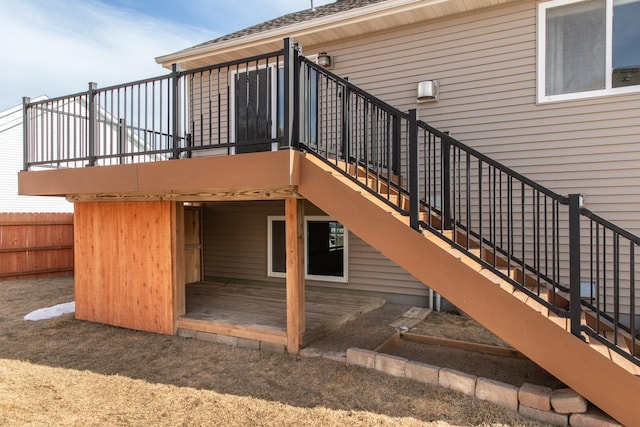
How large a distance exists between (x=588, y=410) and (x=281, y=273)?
5256 mm

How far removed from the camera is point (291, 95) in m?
3.88

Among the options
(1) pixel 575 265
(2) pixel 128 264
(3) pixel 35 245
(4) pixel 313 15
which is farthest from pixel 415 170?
(3) pixel 35 245

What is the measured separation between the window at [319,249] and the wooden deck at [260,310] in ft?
1.12

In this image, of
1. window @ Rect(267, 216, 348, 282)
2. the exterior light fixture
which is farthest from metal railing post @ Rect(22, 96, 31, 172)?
the exterior light fixture

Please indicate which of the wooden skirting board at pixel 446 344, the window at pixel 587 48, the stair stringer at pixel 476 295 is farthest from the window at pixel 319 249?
the window at pixel 587 48

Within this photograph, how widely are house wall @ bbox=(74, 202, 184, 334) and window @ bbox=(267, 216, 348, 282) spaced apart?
2.42m

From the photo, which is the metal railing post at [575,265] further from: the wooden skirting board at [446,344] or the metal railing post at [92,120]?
the metal railing post at [92,120]

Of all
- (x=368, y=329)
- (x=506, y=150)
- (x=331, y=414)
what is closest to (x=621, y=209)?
(x=506, y=150)

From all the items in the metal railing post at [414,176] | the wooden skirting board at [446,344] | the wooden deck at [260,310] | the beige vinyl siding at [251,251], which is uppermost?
the metal railing post at [414,176]

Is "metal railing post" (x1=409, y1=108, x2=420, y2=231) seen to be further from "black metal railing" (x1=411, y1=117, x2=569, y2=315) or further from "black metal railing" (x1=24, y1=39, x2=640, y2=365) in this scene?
"black metal railing" (x1=411, y1=117, x2=569, y2=315)

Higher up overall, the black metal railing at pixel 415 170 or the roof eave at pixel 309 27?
the roof eave at pixel 309 27

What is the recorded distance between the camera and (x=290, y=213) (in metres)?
4.41

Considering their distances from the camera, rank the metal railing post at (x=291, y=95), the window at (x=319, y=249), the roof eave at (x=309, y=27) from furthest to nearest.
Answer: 1. the window at (x=319, y=249)
2. the roof eave at (x=309, y=27)
3. the metal railing post at (x=291, y=95)

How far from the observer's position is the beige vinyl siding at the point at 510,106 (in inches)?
192
